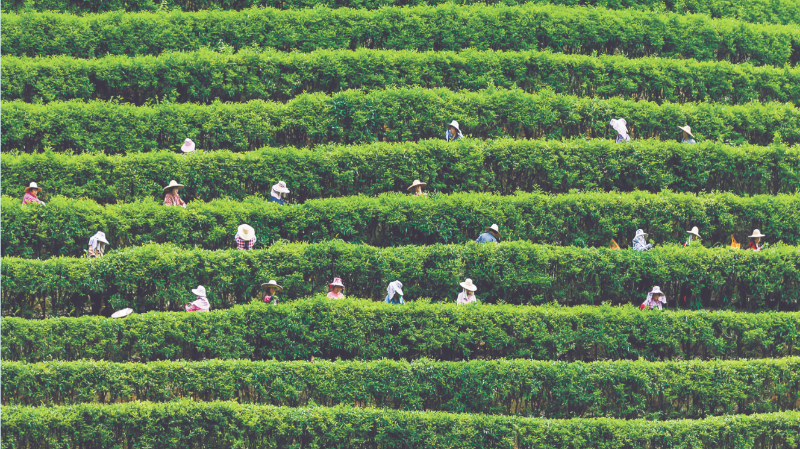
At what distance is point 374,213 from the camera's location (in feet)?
56.9

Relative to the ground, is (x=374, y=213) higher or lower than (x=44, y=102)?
lower

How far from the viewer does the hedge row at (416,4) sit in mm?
22078

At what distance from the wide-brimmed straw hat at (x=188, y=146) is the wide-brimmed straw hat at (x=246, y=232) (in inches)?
108

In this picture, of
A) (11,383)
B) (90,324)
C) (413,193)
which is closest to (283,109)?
(413,193)

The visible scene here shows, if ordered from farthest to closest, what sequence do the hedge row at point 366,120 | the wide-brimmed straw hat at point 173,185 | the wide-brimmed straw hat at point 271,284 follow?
the hedge row at point 366,120 < the wide-brimmed straw hat at point 173,185 < the wide-brimmed straw hat at point 271,284

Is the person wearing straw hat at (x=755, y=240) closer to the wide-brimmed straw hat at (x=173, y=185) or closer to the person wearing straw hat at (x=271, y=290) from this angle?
the person wearing straw hat at (x=271, y=290)

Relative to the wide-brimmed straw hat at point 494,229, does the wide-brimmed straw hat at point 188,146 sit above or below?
above

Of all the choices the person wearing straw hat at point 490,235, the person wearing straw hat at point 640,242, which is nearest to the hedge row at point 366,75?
the person wearing straw hat at point 640,242

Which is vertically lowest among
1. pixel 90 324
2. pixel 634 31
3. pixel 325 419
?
pixel 325 419

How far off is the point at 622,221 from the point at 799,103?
7.11m

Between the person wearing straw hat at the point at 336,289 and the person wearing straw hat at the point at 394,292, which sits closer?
the person wearing straw hat at the point at 336,289

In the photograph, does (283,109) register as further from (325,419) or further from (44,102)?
(325,419)

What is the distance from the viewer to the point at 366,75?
20.5 meters

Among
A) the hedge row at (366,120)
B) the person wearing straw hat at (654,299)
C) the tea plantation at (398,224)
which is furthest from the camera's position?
the hedge row at (366,120)
